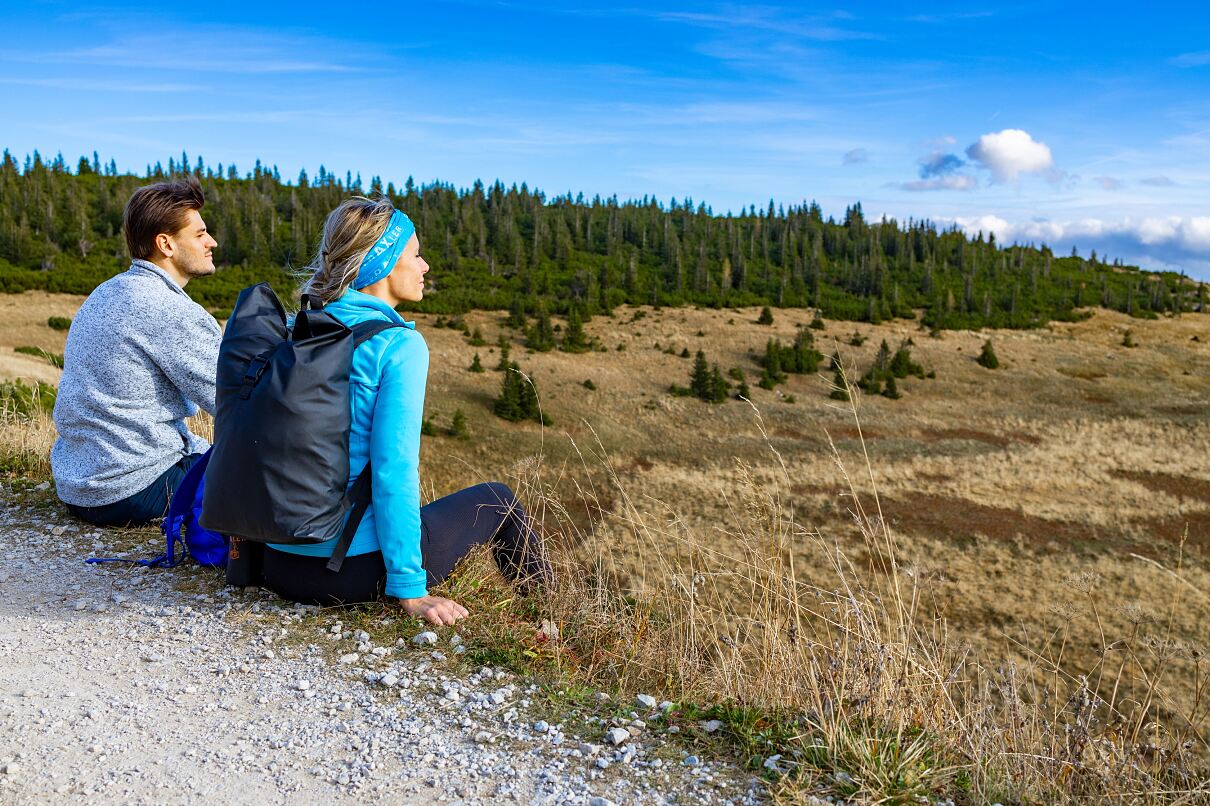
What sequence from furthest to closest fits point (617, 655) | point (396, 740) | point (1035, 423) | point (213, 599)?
point (1035, 423) < point (213, 599) < point (617, 655) < point (396, 740)

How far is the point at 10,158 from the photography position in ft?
299

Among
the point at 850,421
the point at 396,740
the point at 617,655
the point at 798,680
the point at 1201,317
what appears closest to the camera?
the point at 396,740

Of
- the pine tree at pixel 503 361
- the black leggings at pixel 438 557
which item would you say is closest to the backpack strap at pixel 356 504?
the black leggings at pixel 438 557

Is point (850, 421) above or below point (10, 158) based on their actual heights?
below

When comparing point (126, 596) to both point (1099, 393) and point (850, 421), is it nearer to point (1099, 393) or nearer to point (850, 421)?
point (850, 421)

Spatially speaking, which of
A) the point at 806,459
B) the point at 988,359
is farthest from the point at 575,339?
the point at 988,359

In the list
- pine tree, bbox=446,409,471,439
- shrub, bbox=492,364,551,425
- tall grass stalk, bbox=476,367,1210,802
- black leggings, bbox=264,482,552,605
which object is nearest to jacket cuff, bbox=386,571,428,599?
black leggings, bbox=264,482,552,605

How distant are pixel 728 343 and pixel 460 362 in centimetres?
1906

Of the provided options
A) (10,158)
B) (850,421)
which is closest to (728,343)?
(850,421)

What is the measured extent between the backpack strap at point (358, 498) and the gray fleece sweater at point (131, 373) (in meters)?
1.32

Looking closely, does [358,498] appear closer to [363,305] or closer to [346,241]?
[363,305]

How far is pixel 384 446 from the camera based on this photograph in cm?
299

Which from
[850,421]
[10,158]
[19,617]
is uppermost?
[10,158]

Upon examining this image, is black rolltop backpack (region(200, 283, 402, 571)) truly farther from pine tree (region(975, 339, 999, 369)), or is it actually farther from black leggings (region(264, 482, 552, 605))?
pine tree (region(975, 339, 999, 369))
